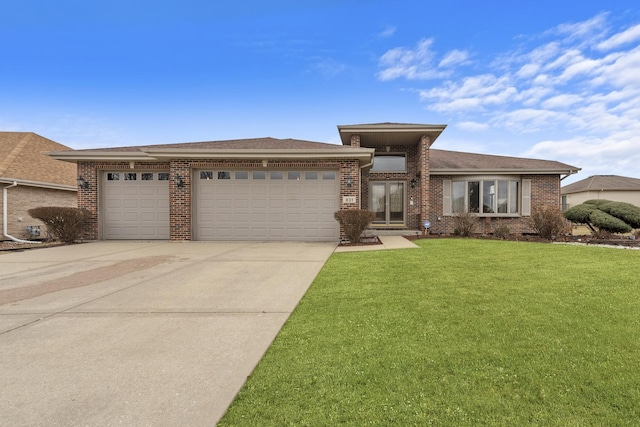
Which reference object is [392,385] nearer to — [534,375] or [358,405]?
[358,405]

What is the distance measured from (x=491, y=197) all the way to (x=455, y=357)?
13.3m

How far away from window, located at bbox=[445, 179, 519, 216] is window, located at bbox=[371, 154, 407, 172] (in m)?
2.36

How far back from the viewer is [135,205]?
11461 millimetres

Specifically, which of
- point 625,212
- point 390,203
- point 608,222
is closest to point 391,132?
point 390,203

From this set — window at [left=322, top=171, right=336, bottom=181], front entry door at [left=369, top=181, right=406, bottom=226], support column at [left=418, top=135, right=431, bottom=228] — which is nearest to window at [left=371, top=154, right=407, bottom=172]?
front entry door at [left=369, top=181, right=406, bottom=226]

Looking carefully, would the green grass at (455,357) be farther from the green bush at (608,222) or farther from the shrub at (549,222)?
the green bush at (608,222)

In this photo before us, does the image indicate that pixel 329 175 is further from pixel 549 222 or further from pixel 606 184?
pixel 606 184

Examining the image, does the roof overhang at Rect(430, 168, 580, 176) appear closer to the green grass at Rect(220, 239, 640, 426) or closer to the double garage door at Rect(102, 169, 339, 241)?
the double garage door at Rect(102, 169, 339, 241)

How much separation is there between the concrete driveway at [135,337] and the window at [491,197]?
10357 mm

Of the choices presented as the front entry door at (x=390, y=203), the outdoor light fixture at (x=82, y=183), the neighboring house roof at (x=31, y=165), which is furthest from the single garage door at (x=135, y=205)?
the front entry door at (x=390, y=203)

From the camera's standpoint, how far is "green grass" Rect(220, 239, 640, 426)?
1768 millimetres

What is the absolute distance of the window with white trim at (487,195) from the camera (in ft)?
44.5

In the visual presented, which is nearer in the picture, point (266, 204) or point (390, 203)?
point (266, 204)

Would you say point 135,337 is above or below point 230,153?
below
